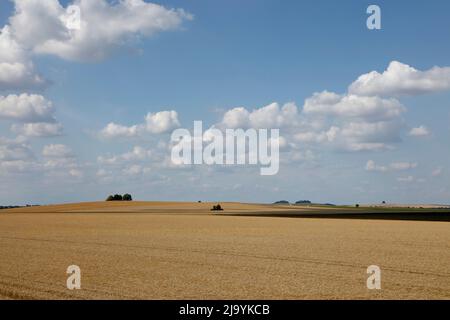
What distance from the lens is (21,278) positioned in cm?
2045

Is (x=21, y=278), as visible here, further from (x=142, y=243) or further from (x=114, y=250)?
(x=142, y=243)

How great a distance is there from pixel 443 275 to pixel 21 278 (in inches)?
715

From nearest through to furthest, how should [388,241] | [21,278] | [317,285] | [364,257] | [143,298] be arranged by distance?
[143,298] < [317,285] < [21,278] < [364,257] < [388,241]

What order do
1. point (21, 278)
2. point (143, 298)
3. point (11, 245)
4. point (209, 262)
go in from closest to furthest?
point (143, 298) < point (21, 278) < point (209, 262) < point (11, 245)

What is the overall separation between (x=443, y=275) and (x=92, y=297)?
15.1 metres

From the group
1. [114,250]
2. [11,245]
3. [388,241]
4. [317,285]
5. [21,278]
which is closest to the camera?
[317,285]

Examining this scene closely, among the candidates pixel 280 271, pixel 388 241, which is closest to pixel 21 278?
pixel 280 271

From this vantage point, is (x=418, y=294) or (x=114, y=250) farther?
(x=114, y=250)
